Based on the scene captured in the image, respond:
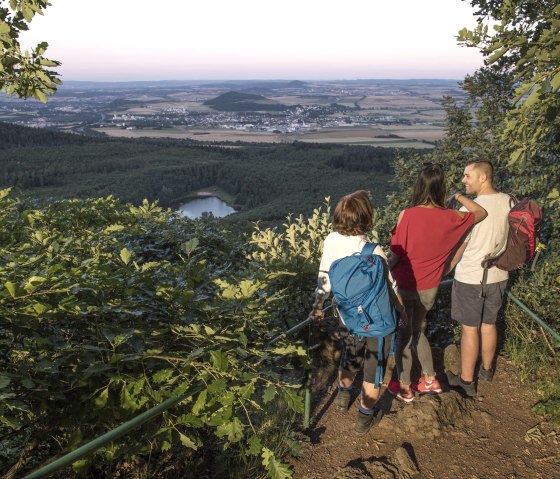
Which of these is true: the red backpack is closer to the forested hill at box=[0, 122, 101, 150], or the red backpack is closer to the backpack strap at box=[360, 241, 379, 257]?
the backpack strap at box=[360, 241, 379, 257]

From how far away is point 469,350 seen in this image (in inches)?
156

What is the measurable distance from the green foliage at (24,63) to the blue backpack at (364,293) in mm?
2488

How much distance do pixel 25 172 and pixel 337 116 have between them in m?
122

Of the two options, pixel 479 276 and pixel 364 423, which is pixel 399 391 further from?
pixel 479 276

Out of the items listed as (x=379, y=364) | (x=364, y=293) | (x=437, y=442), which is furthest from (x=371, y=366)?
Answer: (x=437, y=442)

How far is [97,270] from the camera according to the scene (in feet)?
7.64

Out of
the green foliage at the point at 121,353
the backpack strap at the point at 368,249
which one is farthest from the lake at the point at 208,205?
the green foliage at the point at 121,353

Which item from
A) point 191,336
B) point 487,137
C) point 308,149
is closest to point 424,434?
point 191,336

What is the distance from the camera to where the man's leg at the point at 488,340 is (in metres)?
4.03

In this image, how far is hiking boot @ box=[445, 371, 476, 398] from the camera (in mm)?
4047

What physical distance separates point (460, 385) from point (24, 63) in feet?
15.5

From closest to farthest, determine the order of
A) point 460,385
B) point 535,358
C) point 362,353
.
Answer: point 362,353
point 460,385
point 535,358

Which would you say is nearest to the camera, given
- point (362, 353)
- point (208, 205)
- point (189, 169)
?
point (362, 353)

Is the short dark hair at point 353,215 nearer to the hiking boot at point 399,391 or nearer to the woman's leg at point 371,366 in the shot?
the woman's leg at point 371,366
